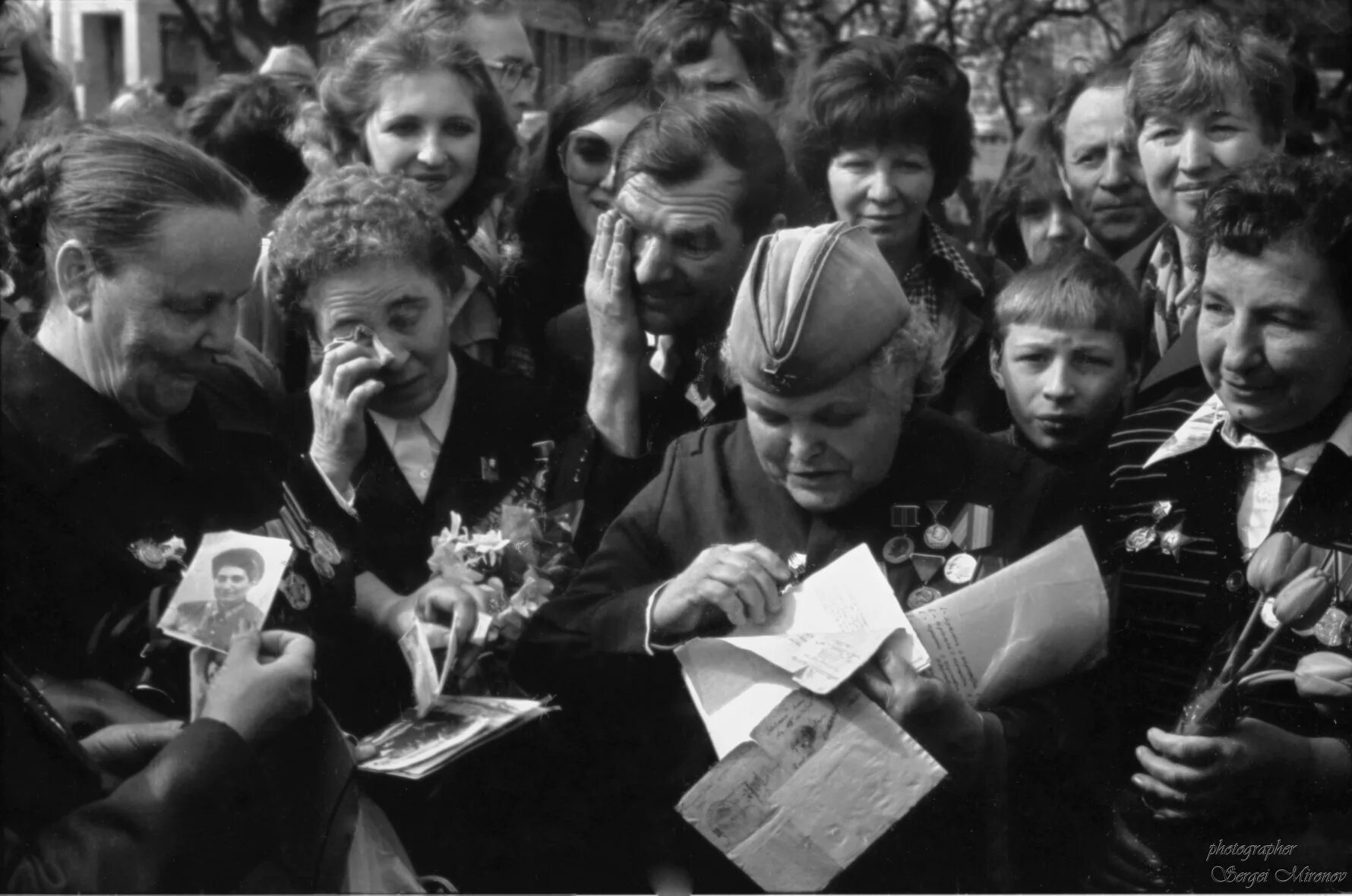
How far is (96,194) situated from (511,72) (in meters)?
2.58

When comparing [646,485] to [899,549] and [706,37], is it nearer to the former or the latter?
[899,549]

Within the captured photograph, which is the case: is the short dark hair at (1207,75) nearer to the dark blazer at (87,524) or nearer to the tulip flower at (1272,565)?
the tulip flower at (1272,565)

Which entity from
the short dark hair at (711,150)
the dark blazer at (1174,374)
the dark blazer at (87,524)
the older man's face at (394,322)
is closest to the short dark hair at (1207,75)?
the dark blazer at (1174,374)

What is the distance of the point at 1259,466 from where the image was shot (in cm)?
329

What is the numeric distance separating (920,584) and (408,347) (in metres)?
1.32

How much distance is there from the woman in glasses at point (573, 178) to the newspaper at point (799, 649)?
1744 mm

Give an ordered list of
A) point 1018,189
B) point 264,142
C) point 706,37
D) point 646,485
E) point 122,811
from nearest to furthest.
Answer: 1. point 122,811
2. point 646,485
3. point 264,142
4. point 706,37
5. point 1018,189

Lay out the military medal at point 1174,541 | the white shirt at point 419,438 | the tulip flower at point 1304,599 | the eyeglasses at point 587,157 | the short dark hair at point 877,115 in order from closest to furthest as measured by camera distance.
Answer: the tulip flower at point 1304,599 < the military medal at point 1174,541 < the white shirt at point 419,438 < the short dark hair at point 877,115 < the eyeglasses at point 587,157

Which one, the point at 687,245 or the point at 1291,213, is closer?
the point at 1291,213

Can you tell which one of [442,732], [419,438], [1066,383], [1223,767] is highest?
[1066,383]

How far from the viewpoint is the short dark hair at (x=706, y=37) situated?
526cm

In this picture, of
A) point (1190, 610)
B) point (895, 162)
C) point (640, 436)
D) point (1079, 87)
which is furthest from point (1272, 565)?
point (1079, 87)

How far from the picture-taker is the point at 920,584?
3.16m

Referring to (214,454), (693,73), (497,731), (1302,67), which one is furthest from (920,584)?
(1302,67)
